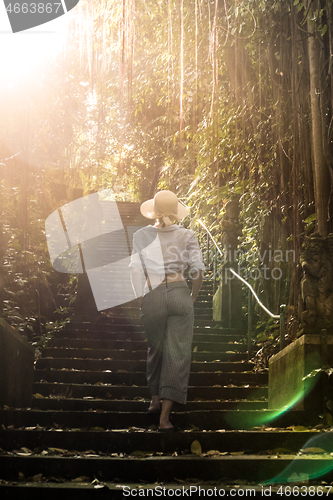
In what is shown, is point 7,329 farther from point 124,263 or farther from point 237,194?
point 124,263

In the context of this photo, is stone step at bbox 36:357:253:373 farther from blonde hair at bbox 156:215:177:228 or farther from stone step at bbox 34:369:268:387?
blonde hair at bbox 156:215:177:228

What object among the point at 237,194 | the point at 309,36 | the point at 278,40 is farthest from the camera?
the point at 237,194

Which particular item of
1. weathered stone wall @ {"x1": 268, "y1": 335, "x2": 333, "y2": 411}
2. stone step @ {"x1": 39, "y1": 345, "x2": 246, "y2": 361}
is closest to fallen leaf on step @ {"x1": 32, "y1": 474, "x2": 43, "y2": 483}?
weathered stone wall @ {"x1": 268, "y1": 335, "x2": 333, "y2": 411}

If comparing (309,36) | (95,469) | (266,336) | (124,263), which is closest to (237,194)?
(266,336)

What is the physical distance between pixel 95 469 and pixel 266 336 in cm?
347

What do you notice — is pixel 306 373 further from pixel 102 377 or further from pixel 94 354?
pixel 94 354

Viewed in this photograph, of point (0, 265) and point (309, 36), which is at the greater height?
point (309, 36)

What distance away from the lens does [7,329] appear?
3.38m

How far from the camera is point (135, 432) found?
2.93 m

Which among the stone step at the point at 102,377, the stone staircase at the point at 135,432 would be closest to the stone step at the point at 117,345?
the stone staircase at the point at 135,432

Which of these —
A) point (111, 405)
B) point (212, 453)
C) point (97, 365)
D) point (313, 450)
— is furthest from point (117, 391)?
point (313, 450)

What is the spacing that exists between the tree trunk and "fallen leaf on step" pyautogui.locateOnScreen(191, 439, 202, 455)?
2077mm

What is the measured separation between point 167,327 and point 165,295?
0.22 metres

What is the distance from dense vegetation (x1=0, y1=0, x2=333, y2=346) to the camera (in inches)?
160
